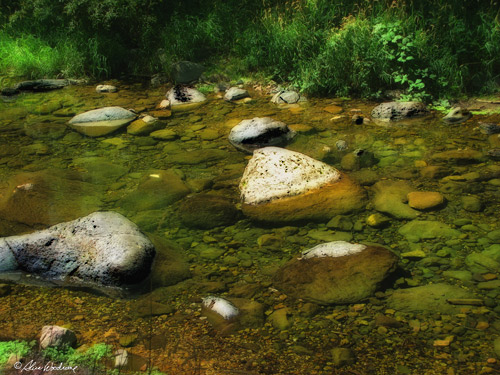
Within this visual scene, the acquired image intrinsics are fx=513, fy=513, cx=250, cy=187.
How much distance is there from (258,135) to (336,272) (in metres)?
2.61

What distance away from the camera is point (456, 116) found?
616cm

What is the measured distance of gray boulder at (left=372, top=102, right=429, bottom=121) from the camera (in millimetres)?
6324

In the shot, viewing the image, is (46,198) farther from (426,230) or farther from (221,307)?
(426,230)

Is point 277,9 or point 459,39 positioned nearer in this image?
point 459,39

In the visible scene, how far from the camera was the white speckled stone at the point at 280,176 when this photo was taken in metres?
4.36

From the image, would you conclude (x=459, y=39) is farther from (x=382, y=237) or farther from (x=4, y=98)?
(x=4, y=98)

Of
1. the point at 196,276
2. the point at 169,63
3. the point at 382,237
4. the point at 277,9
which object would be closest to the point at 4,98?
the point at 169,63

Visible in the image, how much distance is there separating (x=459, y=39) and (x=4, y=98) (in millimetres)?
6864

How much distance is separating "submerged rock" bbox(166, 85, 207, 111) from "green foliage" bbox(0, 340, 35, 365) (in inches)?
194

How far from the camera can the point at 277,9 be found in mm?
8633

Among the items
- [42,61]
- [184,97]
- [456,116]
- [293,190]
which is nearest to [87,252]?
[293,190]

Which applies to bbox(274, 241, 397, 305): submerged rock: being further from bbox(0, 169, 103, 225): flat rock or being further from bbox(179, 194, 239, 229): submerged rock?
bbox(0, 169, 103, 225): flat rock

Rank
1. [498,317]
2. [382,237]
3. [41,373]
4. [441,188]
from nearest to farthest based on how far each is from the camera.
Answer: [41,373] → [498,317] → [382,237] → [441,188]

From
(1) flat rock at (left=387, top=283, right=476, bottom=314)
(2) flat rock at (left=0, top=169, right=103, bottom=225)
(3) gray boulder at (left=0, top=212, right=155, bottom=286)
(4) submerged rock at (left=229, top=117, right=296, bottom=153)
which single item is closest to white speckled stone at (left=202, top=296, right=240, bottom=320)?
(3) gray boulder at (left=0, top=212, right=155, bottom=286)
